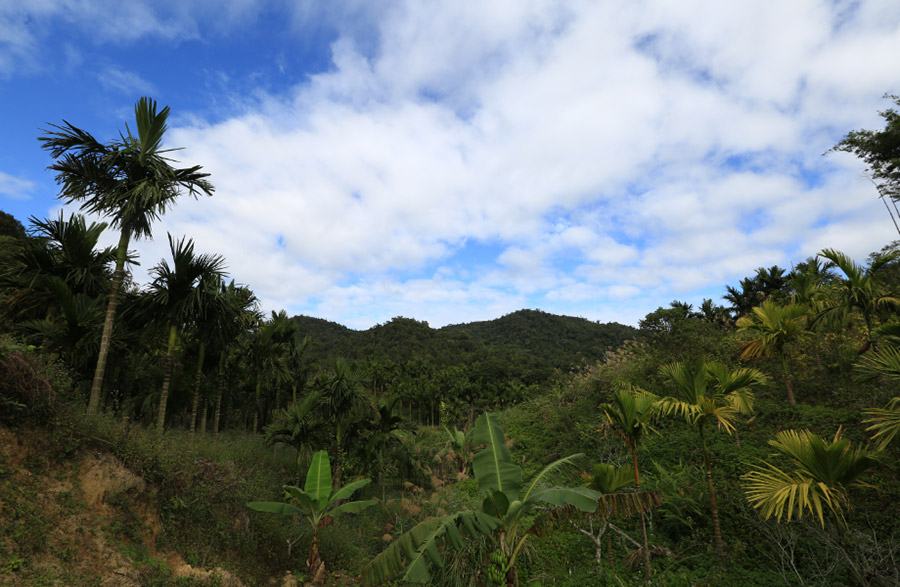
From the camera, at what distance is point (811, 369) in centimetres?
1469

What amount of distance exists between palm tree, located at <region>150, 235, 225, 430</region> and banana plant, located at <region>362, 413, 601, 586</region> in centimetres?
876

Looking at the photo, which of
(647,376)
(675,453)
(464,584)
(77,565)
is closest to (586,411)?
(647,376)

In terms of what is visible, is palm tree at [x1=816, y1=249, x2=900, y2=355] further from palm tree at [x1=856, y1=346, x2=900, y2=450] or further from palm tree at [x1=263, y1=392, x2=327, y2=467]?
palm tree at [x1=263, y1=392, x2=327, y2=467]

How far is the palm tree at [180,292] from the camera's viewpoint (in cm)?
1080

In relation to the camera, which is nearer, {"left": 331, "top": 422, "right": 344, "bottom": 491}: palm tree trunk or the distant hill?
{"left": 331, "top": 422, "right": 344, "bottom": 491}: palm tree trunk

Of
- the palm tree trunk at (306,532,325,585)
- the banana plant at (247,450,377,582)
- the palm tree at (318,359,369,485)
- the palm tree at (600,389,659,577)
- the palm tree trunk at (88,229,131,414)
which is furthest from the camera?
the palm tree at (318,359,369,485)

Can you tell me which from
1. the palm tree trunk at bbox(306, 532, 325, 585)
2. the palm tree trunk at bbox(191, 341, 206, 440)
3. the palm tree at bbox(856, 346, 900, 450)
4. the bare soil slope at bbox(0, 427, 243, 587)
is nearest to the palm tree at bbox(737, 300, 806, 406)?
the palm tree at bbox(856, 346, 900, 450)

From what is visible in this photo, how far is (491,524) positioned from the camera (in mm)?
5945

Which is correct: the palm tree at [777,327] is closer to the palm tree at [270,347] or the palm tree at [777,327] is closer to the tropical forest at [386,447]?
the tropical forest at [386,447]

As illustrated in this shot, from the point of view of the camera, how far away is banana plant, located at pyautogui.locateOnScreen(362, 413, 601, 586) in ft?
18.2

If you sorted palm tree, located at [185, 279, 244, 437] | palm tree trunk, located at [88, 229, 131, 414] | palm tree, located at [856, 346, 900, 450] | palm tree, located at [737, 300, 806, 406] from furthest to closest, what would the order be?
palm tree, located at [185, 279, 244, 437] < palm tree, located at [737, 300, 806, 406] < palm tree trunk, located at [88, 229, 131, 414] < palm tree, located at [856, 346, 900, 450]

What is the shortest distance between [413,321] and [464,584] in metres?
92.5

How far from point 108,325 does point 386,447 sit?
12559 millimetres

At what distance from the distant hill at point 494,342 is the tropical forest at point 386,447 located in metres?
42.4
